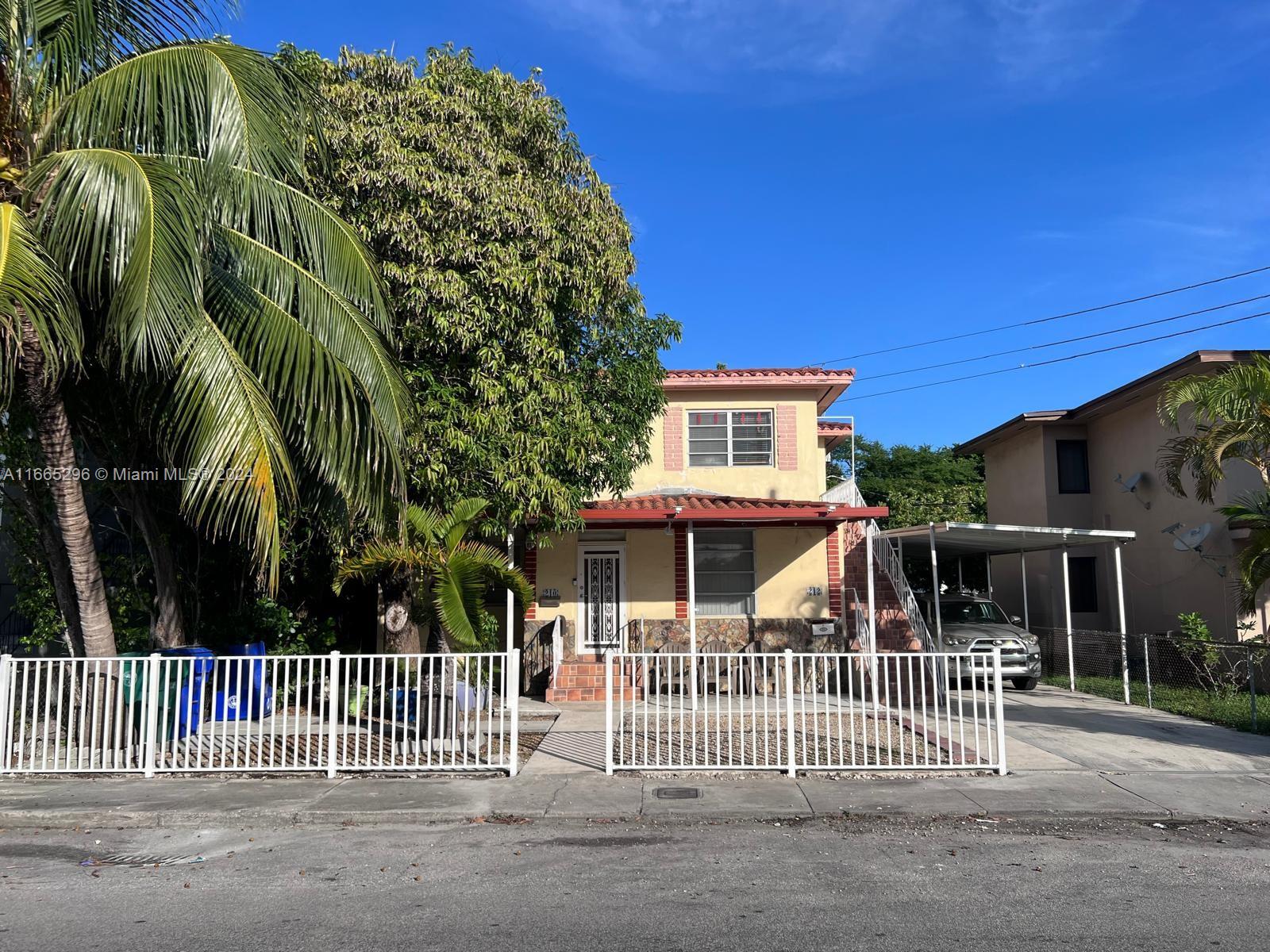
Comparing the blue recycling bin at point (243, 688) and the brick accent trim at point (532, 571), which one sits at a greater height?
the brick accent trim at point (532, 571)

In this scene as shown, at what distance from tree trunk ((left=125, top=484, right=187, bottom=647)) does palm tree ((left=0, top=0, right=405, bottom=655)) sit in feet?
4.70

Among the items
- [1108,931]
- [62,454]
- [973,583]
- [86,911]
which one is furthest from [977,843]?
[973,583]

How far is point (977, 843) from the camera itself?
6.54 meters

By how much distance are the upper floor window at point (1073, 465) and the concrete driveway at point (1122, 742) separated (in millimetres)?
8261

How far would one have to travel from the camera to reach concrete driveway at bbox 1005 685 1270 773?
910cm

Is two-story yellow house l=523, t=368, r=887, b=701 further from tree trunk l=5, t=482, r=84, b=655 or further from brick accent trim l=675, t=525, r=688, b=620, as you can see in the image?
tree trunk l=5, t=482, r=84, b=655

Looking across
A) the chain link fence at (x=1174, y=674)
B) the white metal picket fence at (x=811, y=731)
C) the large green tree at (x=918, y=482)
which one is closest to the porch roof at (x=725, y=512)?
the white metal picket fence at (x=811, y=731)

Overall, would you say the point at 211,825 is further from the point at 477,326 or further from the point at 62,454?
the point at 477,326

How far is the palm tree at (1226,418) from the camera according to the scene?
37.3 feet

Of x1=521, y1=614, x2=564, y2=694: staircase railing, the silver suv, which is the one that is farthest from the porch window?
the silver suv

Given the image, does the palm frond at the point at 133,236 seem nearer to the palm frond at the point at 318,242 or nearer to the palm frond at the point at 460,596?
the palm frond at the point at 318,242

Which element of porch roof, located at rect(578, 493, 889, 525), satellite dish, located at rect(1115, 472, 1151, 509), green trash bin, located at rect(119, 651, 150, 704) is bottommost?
green trash bin, located at rect(119, 651, 150, 704)

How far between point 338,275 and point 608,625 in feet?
28.8

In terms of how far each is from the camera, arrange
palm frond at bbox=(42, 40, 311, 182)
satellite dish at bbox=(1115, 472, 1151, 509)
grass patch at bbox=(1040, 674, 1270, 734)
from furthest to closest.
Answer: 1. satellite dish at bbox=(1115, 472, 1151, 509)
2. grass patch at bbox=(1040, 674, 1270, 734)
3. palm frond at bbox=(42, 40, 311, 182)
